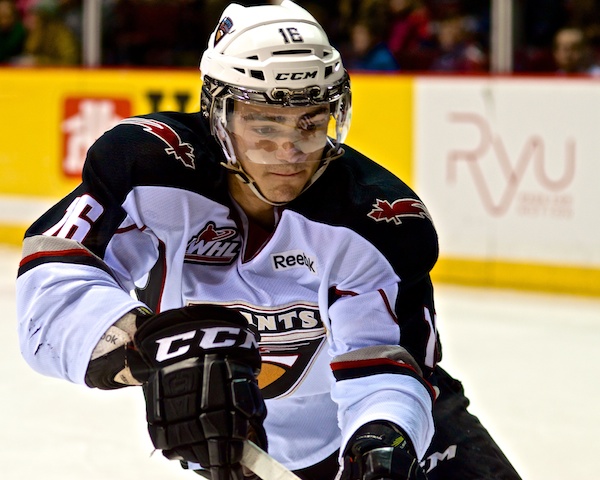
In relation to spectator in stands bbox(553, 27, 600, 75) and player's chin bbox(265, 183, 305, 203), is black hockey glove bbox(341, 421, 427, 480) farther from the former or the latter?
spectator in stands bbox(553, 27, 600, 75)

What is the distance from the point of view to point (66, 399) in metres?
3.81

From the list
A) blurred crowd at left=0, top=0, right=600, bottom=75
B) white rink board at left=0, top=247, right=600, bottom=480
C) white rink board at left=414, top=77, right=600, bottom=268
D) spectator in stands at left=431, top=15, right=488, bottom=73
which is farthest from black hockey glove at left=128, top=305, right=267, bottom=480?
spectator in stands at left=431, top=15, right=488, bottom=73

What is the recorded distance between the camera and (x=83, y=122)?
20.1ft

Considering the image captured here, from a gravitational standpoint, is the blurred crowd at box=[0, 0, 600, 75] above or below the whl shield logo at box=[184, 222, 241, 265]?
below

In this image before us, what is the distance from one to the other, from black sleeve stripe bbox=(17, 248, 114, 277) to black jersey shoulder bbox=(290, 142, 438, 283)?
38cm

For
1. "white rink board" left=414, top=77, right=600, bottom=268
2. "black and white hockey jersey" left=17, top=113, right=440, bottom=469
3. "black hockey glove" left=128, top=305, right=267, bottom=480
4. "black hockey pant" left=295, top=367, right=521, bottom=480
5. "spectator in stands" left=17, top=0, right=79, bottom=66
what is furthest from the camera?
"spectator in stands" left=17, top=0, right=79, bottom=66

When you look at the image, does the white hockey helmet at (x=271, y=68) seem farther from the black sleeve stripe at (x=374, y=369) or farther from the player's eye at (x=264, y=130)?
the black sleeve stripe at (x=374, y=369)

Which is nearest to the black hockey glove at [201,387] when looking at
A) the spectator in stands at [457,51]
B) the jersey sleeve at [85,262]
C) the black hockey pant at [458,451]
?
the jersey sleeve at [85,262]

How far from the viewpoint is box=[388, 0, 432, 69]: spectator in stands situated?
6000 millimetres

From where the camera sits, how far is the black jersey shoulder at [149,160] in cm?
209

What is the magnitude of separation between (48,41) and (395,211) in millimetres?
4916

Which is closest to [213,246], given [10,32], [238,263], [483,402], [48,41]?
[238,263]

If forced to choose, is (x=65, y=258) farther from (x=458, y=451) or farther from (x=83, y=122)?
(x=83, y=122)

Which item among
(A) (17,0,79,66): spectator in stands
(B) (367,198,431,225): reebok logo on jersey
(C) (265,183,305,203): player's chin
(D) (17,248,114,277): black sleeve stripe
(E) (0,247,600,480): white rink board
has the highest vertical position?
(C) (265,183,305,203): player's chin
